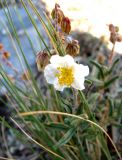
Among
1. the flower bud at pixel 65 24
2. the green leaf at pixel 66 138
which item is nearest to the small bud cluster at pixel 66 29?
the flower bud at pixel 65 24

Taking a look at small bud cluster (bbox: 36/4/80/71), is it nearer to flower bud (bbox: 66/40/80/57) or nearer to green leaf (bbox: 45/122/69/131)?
flower bud (bbox: 66/40/80/57)

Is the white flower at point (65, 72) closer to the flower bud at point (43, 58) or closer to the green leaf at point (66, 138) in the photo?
the flower bud at point (43, 58)

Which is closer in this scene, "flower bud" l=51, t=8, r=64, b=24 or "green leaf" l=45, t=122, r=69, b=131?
"flower bud" l=51, t=8, r=64, b=24

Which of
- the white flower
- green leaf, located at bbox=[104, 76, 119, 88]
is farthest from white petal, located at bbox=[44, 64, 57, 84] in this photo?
green leaf, located at bbox=[104, 76, 119, 88]

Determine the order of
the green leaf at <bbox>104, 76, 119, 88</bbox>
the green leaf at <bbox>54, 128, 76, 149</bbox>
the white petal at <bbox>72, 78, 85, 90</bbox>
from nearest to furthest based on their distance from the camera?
the white petal at <bbox>72, 78, 85, 90</bbox>, the green leaf at <bbox>54, 128, 76, 149</bbox>, the green leaf at <bbox>104, 76, 119, 88</bbox>

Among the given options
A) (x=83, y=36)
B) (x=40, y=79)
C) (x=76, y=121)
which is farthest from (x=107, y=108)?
(x=83, y=36)

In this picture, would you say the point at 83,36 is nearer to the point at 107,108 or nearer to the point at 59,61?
the point at 107,108

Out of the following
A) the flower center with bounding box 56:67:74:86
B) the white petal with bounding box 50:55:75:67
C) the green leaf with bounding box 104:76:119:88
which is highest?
the white petal with bounding box 50:55:75:67

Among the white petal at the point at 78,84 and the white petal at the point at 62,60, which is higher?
the white petal at the point at 62,60

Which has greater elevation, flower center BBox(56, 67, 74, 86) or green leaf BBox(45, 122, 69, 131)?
flower center BBox(56, 67, 74, 86)
